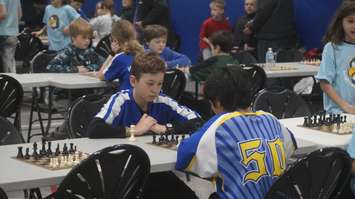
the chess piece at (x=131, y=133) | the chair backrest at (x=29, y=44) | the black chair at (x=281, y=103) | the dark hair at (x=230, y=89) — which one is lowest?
the chair backrest at (x=29, y=44)

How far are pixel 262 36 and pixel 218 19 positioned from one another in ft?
4.85

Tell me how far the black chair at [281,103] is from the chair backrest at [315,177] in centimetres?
211

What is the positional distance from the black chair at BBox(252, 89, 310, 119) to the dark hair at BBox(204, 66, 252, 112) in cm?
208

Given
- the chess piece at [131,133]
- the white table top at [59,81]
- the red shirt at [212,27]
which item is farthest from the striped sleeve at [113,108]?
the red shirt at [212,27]

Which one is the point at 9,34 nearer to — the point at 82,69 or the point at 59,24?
the point at 59,24

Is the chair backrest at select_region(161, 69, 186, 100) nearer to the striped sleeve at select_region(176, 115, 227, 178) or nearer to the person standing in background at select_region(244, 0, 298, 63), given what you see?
the striped sleeve at select_region(176, 115, 227, 178)

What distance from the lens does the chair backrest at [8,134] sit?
469 cm

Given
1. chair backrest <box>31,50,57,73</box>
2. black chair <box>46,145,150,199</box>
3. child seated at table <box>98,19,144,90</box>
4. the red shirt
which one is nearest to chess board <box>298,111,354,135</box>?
black chair <box>46,145,150,199</box>

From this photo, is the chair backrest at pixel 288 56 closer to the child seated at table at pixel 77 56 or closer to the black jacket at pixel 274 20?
the black jacket at pixel 274 20

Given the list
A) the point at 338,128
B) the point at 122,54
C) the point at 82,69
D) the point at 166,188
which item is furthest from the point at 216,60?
the point at 166,188

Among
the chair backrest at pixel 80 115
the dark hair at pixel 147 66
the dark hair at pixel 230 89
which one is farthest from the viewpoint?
the chair backrest at pixel 80 115

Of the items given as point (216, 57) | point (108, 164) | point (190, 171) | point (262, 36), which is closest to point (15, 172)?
point (108, 164)

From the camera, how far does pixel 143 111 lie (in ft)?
15.8

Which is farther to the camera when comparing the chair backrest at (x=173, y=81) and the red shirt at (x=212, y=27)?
the red shirt at (x=212, y=27)
